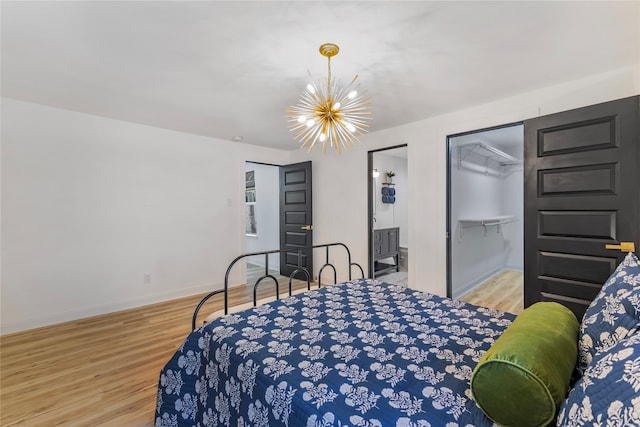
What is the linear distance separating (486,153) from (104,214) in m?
5.64

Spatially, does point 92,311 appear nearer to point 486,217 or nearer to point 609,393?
point 609,393

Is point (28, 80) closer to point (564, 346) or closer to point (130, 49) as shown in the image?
point (130, 49)

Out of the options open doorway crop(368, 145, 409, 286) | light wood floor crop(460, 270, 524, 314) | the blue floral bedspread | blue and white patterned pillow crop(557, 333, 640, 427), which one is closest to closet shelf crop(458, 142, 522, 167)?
open doorway crop(368, 145, 409, 286)

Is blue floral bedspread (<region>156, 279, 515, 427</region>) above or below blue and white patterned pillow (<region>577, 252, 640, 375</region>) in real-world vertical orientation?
below

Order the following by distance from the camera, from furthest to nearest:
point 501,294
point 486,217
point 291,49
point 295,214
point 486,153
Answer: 1. point 295,214
2. point 486,217
3. point 486,153
4. point 501,294
5. point 291,49

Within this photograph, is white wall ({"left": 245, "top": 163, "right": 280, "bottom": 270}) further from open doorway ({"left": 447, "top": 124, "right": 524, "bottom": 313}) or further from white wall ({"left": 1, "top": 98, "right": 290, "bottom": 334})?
open doorway ({"left": 447, "top": 124, "right": 524, "bottom": 313})

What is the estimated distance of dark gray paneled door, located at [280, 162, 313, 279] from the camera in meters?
5.01

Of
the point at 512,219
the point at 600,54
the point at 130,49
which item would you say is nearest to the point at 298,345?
the point at 130,49

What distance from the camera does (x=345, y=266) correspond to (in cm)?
462

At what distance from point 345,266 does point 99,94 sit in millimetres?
3683

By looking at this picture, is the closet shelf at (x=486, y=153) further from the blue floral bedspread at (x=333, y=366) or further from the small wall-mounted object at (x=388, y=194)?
the blue floral bedspread at (x=333, y=366)

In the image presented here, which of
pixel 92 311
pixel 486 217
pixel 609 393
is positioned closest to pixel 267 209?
pixel 92 311

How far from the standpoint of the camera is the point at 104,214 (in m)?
3.58

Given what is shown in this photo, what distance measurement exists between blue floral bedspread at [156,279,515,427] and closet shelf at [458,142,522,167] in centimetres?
296
